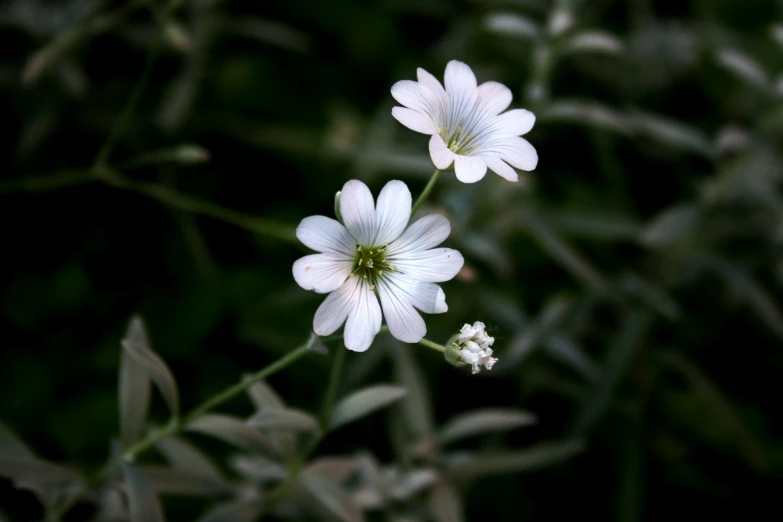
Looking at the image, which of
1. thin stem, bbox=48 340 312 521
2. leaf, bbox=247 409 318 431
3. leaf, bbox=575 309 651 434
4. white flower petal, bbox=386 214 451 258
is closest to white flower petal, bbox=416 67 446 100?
white flower petal, bbox=386 214 451 258

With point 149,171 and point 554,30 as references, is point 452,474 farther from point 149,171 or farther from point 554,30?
point 149,171

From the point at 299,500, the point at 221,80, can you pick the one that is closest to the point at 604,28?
the point at 221,80

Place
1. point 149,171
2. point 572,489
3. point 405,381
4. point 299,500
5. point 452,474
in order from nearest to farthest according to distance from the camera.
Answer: point 299,500
point 452,474
point 405,381
point 572,489
point 149,171

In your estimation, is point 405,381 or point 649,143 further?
point 649,143

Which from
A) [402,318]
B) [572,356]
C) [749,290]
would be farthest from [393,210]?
[749,290]

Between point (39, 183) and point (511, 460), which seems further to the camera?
point (39, 183)

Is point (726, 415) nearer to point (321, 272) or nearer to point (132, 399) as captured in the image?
point (321, 272)

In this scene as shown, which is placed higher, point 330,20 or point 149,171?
point 330,20
